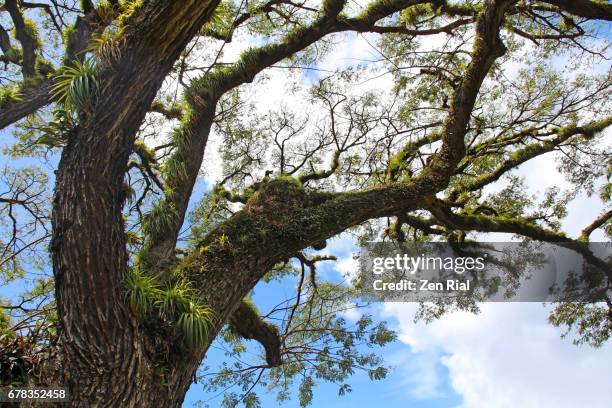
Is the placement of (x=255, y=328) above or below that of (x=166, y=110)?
below

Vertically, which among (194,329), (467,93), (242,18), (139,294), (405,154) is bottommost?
(194,329)

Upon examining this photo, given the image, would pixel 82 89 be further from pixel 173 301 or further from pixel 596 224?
pixel 596 224

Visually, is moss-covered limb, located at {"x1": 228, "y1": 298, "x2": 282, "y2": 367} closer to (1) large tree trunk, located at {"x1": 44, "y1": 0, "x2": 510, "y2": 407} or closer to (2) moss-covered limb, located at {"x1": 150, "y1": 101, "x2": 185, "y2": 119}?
(1) large tree trunk, located at {"x1": 44, "y1": 0, "x2": 510, "y2": 407}

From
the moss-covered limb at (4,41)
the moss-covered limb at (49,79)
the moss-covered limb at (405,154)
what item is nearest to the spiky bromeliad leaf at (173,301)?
the moss-covered limb at (49,79)

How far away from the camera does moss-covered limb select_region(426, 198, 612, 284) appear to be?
6188 millimetres

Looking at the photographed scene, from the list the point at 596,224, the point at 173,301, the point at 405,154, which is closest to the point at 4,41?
the point at 173,301

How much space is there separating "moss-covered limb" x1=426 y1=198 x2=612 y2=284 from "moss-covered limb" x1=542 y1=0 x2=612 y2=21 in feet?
8.14

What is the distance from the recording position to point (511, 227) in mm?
6762

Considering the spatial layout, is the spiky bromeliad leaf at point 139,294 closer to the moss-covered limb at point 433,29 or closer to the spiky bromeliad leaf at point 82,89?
the spiky bromeliad leaf at point 82,89

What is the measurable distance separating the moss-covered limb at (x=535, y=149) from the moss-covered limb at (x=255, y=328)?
10.6 ft

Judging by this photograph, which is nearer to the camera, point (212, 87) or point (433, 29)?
point (212, 87)

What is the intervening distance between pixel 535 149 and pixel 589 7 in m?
2.24

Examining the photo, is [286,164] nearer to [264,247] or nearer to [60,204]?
[264,247]

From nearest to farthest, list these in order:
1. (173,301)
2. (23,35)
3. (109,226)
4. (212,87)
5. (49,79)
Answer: (109,226)
(173,301)
(212,87)
(49,79)
(23,35)
